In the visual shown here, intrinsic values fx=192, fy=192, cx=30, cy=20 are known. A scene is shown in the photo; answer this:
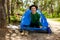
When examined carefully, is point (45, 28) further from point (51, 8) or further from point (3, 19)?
point (51, 8)

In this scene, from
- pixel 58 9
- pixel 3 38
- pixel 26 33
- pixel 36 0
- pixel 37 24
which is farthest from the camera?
pixel 36 0

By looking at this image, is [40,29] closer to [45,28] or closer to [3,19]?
[45,28]

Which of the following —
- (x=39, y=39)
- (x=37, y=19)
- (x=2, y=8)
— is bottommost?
(x=39, y=39)

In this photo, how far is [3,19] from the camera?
26.0 ft

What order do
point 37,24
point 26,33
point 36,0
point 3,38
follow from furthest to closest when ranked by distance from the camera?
1. point 36,0
2. point 37,24
3. point 26,33
4. point 3,38

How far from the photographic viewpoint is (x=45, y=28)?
7441 millimetres

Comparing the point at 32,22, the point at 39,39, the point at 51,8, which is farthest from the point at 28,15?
the point at 51,8

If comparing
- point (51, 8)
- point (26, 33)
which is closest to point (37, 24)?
point (26, 33)

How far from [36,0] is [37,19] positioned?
530 inches

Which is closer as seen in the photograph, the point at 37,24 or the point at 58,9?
the point at 37,24

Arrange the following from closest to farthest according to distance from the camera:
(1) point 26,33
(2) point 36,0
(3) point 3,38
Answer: (3) point 3,38 < (1) point 26,33 < (2) point 36,0

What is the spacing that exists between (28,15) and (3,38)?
A: 2226 millimetres

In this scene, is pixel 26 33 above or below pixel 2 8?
below

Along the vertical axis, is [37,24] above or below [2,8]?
below
